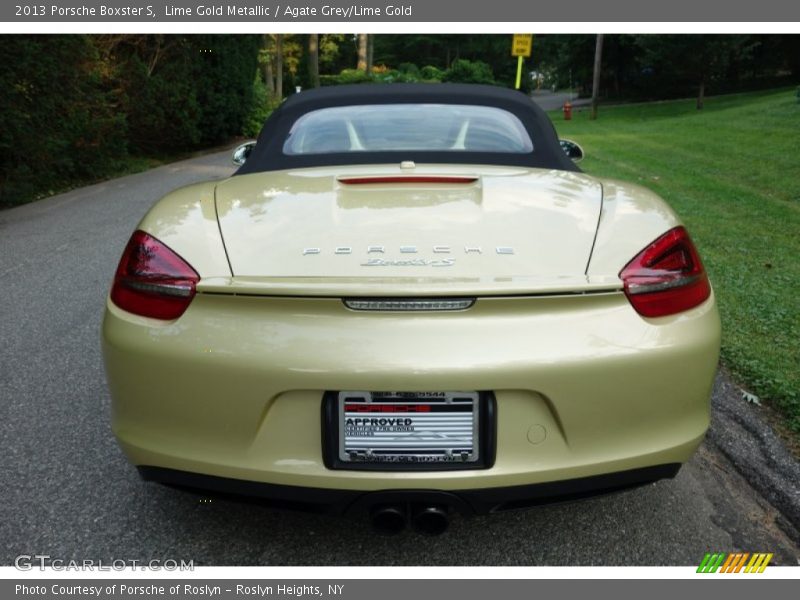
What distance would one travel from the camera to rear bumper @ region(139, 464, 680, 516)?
190 cm

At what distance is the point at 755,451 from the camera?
292 cm

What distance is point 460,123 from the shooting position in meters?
3.36

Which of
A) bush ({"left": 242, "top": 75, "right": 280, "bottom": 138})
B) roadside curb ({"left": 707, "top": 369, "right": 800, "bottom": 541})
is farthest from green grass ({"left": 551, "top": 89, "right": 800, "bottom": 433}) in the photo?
bush ({"left": 242, "top": 75, "right": 280, "bottom": 138})

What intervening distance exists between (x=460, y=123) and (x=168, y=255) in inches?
68.4

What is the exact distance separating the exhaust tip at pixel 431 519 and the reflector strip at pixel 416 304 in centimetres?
54

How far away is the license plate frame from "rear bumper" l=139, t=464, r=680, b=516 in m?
0.06

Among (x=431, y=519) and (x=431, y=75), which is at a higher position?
(x=431, y=519)

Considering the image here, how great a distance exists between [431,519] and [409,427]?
0.26m

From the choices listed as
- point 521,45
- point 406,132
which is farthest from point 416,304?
point 521,45

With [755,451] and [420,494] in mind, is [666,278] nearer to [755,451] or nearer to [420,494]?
[420,494]

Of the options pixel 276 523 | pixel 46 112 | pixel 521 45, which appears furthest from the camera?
pixel 521 45

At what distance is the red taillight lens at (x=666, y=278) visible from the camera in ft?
6.51

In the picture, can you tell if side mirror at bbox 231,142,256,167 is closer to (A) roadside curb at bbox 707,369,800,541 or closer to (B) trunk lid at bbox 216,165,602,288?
(B) trunk lid at bbox 216,165,602,288
